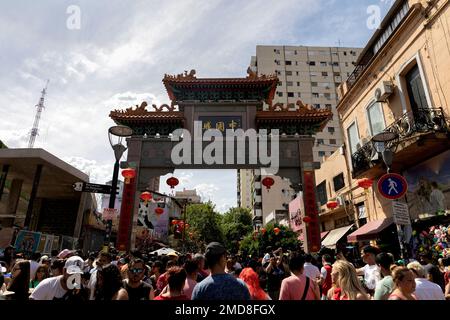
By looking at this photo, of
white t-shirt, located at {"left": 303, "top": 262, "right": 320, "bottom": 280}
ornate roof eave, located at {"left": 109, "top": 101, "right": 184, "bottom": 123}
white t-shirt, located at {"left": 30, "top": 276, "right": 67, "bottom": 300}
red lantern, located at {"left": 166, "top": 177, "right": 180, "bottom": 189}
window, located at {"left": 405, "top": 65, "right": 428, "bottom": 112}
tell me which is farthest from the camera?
ornate roof eave, located at {"left": 109, "top": 101, "right": 184, "bottom": 123}

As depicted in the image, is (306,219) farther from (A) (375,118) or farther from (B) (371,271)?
(B) (371,271)

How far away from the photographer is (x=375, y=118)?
1544 cm

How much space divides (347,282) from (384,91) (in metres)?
13.2

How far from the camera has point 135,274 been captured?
3857 mm

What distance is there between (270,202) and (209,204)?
11.1m

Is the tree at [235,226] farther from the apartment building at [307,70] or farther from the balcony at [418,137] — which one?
the balcony at [418,137]

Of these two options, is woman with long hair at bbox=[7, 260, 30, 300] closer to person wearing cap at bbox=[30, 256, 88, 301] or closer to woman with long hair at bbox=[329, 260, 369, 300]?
person wearing cap at bbox=[30, 256, 88, 301]

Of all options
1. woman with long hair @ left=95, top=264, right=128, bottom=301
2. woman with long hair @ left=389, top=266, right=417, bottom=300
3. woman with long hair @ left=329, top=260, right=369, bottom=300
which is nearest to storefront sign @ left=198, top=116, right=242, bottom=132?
woman with long hair @ left=329, top=260, right=369, bottom=300

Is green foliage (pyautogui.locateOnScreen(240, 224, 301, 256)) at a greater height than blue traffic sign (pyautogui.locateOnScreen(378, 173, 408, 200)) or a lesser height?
lesser

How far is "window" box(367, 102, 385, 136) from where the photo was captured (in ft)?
48.8

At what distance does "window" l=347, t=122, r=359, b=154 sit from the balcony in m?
4.05

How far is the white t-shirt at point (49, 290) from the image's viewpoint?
3.82m

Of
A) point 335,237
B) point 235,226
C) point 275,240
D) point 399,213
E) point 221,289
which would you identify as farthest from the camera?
point 235,226

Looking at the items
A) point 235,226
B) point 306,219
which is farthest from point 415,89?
point 235,226
